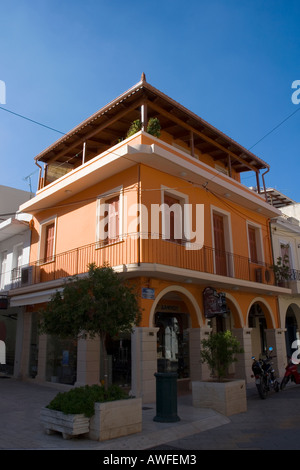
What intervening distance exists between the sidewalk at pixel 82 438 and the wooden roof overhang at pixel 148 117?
345 inches

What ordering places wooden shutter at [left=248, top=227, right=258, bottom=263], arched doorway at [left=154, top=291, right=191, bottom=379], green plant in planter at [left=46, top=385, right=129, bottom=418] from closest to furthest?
green plant in planter at [left=46, top=385, right=129, bottom=418] → arched doorway at [left=154, top=291, right=191, bottom=379] → wooden shutter at [left=248, top=227, right=258, bottom=263]

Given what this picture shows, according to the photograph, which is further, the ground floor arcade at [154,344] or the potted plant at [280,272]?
the potted plant at [280,272]

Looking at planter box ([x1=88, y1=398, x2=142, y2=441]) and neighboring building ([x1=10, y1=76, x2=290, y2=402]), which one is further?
neighboring building ([x1=10, y1=76, x2=290, y2=402])

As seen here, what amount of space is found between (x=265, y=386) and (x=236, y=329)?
3.17 meters

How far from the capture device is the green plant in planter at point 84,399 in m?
6.51

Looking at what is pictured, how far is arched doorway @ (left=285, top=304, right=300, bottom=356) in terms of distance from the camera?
737 inches

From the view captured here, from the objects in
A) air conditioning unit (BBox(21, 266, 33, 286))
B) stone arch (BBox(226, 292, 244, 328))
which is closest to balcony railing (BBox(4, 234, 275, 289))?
air conditioning unit (BBox(21, 266, 33, 286))

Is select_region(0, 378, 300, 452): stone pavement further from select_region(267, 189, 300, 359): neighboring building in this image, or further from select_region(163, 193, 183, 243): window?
select_region(267, 189, 300, 359): neighboring building

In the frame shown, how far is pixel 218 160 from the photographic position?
57.5 ft

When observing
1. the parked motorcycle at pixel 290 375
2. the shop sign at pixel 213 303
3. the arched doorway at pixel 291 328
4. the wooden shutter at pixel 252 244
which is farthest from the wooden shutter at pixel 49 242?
the arched doorway at pixel 291 328

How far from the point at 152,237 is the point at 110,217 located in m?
2.07

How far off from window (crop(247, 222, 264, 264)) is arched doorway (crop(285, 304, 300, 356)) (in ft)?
12.1

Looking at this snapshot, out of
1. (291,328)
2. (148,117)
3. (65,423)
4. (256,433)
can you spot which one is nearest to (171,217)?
(148,117)

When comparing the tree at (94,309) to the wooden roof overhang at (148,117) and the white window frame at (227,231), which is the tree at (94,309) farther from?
the white window frame at (227,231)
